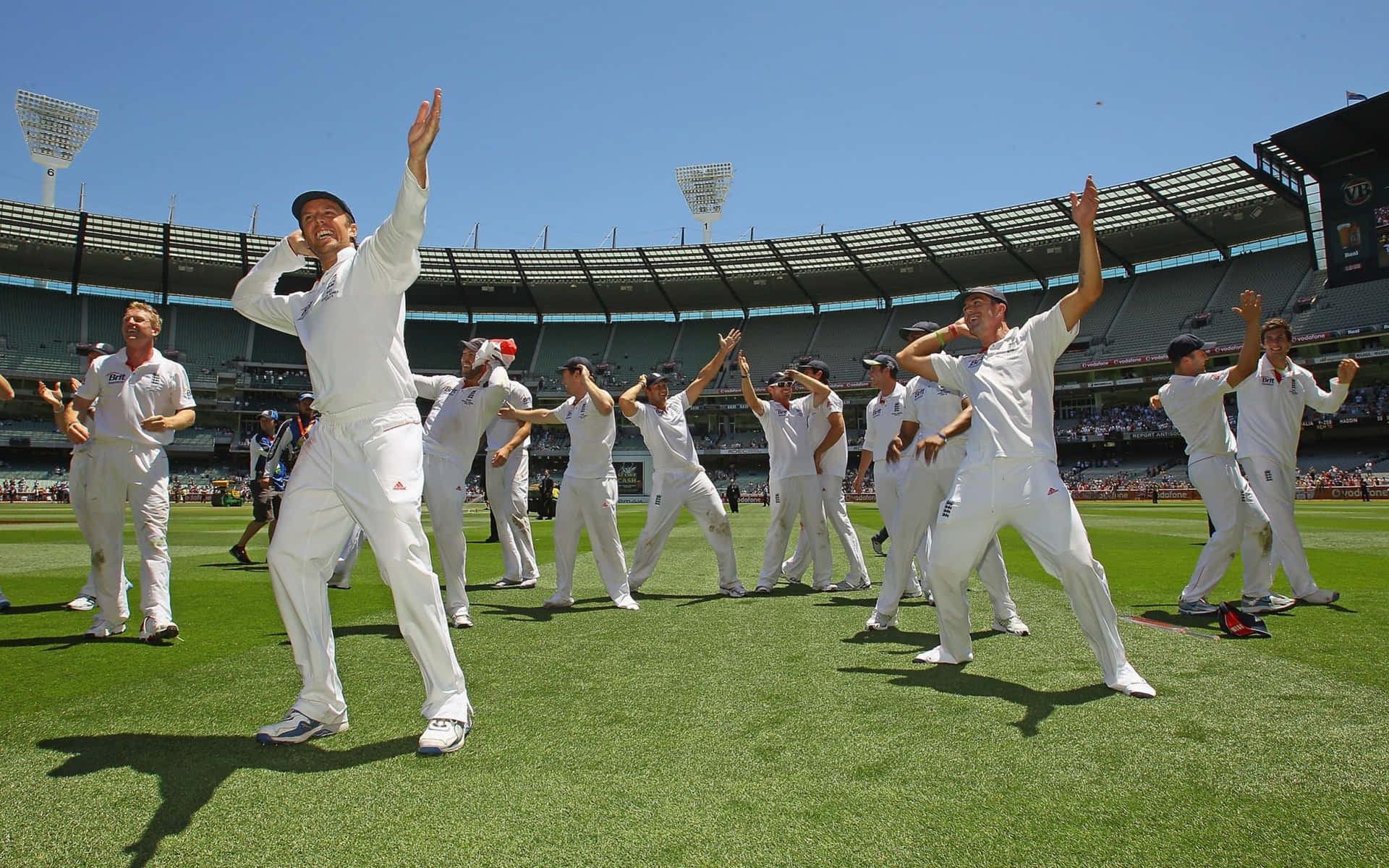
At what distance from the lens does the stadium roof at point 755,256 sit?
141 feet

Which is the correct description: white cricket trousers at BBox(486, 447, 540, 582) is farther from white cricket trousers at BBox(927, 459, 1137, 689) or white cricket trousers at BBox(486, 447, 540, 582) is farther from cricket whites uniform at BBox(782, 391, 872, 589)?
white cricket trousers at BBox(927, 459, 1137, 689)

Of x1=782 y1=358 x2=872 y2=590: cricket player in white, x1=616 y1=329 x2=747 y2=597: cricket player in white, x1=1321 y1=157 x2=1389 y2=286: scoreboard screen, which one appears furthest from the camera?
x1=1321 y1=157 x2=1389 y2=286: scoreboard screen

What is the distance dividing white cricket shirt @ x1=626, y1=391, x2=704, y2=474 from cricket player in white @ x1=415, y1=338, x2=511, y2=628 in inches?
67.9

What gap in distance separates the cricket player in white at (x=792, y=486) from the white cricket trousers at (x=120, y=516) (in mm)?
5245

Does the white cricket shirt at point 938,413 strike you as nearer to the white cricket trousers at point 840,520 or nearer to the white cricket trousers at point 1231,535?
the white cricket trousers at point 1231,535

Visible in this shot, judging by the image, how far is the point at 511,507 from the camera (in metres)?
9.42

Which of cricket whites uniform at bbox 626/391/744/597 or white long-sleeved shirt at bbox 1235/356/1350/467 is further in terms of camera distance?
cricket whites uniform at bbox 626/391/744/597

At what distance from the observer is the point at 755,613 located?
686 centimetres

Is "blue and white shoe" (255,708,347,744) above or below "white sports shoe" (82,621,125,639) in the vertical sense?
above

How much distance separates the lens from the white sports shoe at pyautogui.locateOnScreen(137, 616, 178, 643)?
5.56 metres

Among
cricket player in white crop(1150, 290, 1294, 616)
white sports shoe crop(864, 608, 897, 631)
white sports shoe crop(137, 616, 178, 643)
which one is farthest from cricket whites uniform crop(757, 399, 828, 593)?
white sports shoe crop(137, 616, 178, 643)

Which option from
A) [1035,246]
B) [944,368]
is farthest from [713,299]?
[944,368]

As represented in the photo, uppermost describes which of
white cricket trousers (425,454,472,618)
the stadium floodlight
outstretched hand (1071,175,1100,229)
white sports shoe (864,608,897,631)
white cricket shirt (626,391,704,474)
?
the stadium floodlight

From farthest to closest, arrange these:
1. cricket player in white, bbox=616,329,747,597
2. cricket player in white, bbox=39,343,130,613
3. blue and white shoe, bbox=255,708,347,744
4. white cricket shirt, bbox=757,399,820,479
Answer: white cricket shirt, bbox=757,399,820,479
cricket player in white, bbox=616,329,747,597
cricket player in white, bbox=39,343,130,613
blue and white shoe, bbox=255,708,347,744
